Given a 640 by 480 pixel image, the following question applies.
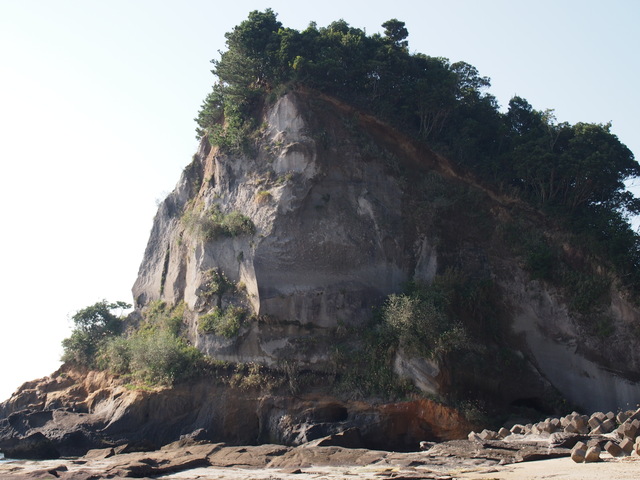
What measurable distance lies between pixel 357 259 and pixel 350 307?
218cm

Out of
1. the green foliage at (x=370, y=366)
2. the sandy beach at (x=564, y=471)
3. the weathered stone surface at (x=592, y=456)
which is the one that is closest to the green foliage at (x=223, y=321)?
the green foliage at (x=370, y=366)

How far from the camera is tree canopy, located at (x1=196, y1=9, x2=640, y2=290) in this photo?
98.8 feet

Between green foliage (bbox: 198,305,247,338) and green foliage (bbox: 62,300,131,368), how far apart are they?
735 centimetres

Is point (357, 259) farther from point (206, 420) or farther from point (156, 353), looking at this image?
point (156, 353)

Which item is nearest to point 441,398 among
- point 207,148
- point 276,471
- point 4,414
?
point 276,471

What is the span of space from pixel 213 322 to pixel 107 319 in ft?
31.7

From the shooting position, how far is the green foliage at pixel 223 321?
28922mm

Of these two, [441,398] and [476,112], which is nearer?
[441,398]

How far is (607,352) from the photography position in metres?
27.3

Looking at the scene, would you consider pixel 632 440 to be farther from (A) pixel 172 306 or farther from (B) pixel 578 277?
(A) pixel 172 306

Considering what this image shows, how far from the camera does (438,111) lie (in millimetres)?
32812

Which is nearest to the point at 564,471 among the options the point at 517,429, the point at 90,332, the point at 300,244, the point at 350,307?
the point at 517,429

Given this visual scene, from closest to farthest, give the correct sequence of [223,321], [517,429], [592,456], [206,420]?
1. [592,456]
2. [517,429]
3. [206,420]
4. [223,321]

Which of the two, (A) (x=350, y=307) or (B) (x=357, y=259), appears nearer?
(A) (x=350, y=307)
